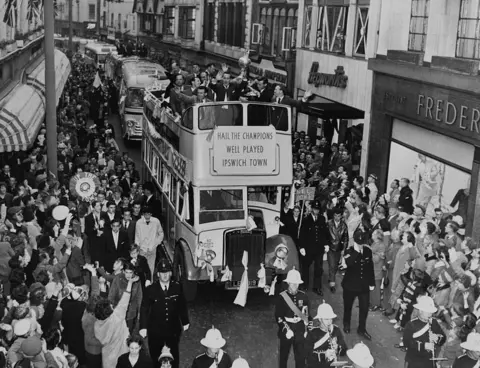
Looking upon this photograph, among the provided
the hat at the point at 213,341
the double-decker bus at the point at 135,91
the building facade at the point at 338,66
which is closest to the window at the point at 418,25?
the building facade at the point at 338,66

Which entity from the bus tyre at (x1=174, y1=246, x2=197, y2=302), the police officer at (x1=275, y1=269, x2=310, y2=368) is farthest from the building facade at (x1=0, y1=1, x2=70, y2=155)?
the police officer at (x1=275, y1=269, x2=310, y2=368)

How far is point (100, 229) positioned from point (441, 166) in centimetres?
898

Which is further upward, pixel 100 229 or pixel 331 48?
pixel 331 48

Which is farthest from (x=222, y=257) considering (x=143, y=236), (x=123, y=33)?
(x=123, y=33)

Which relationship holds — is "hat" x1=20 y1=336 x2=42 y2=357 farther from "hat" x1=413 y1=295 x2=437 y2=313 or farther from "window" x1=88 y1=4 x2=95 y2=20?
"window" x1=88 y1=4 x2=95 y2=20

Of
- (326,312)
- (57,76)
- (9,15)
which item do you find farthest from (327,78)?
(326,312)

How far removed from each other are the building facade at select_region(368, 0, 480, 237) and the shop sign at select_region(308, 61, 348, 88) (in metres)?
2.92

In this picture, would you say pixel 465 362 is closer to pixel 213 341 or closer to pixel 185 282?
pixel 213 341

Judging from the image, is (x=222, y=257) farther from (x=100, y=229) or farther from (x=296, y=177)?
(x=296, y=177)

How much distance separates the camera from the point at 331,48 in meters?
27.8

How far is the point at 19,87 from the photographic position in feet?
78.8

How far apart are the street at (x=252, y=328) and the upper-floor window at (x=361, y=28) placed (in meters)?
11.4

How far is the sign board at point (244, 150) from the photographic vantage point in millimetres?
14047

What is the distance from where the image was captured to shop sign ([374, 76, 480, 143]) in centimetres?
1722
